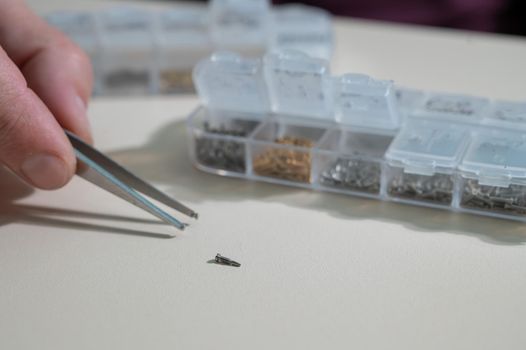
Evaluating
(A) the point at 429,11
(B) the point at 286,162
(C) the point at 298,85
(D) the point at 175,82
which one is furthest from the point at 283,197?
(A) the point at 429,11

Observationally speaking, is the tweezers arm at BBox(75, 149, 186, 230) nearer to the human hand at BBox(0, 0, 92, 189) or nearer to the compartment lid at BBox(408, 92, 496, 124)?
the human hand at BBox(0, 0, 92, 189)

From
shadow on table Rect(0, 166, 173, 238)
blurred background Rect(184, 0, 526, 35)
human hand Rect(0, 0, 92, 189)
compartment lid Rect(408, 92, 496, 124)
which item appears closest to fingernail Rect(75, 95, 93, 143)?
human hand Rect(0, 0, 92, 189)

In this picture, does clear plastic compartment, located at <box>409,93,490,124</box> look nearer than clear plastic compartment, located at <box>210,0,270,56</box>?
Yes

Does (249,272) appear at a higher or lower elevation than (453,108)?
lower

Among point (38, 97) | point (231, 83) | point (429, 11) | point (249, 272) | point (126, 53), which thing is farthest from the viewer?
point (429, 11)

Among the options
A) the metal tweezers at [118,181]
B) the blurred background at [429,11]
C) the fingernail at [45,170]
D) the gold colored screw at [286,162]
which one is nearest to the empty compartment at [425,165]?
the gold colored screw at [286,162]

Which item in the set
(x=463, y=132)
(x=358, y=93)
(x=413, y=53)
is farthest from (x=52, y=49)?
(x=413, y=53)

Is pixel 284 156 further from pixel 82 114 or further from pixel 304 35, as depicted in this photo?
pixel 304 35
